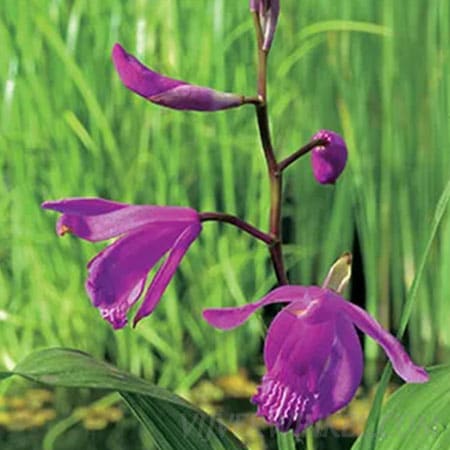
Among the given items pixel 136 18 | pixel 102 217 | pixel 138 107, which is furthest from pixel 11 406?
pixel 102 217

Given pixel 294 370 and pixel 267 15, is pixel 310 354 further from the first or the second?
pixel 267 15

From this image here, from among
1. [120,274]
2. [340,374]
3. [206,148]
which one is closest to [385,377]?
[340,374]

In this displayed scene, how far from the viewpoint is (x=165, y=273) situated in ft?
3.30

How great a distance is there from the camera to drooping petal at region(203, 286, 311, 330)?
940 mm

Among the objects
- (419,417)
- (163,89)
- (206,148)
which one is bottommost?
(419,417)

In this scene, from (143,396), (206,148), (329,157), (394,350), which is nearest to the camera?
(394,350)

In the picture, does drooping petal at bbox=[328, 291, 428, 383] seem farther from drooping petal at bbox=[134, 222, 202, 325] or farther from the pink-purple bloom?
drooping petal at bbox=[134, 222, 202, 325]

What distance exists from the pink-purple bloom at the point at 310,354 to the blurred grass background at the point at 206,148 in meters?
1.61

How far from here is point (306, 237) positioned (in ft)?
9.43

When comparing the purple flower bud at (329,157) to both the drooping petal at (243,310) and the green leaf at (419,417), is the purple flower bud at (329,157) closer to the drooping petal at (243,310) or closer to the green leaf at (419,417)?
the drooping petal at (243,310)

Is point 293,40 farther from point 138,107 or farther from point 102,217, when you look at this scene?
point 102,217

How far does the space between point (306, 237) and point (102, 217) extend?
188 centimetres

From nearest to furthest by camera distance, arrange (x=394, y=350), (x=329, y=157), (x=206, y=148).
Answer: (x=394, y=350)
(x=329, y=157)
(x=206, y=148)

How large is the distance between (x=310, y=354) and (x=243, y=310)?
6cm
